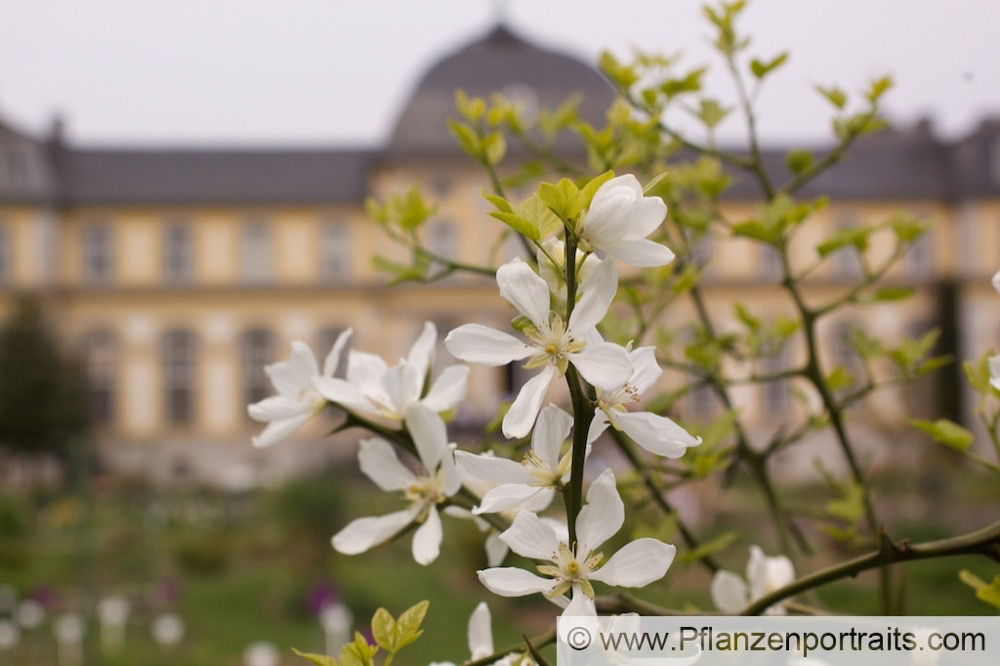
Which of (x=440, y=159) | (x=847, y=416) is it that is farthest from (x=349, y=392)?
(x=440, y=159)

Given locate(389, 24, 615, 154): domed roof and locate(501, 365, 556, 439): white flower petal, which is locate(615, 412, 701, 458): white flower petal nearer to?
locate(501, 365, 556, 439): white flower petal

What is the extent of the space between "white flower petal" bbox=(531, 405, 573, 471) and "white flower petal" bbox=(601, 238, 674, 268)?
0.06 m

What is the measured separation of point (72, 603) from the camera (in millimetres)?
6125

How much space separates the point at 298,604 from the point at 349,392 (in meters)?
5.70

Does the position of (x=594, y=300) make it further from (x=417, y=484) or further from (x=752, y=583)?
(x=752, y=583)

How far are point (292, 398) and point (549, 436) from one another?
0.21 meters

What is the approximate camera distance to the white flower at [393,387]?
0.48m

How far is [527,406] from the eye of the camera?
0.35 meters

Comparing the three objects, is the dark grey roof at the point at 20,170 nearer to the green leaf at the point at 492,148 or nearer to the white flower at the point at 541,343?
the green leaf at the point at 492,148

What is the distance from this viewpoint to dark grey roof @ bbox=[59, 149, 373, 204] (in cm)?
1653

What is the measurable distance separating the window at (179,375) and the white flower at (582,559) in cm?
1670

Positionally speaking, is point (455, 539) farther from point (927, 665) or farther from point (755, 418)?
point (755, 418)

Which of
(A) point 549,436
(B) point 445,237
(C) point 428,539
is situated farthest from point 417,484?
(B) point 445,237

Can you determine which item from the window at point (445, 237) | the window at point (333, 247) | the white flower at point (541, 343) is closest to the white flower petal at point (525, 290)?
the white flower at point (541, 343)
